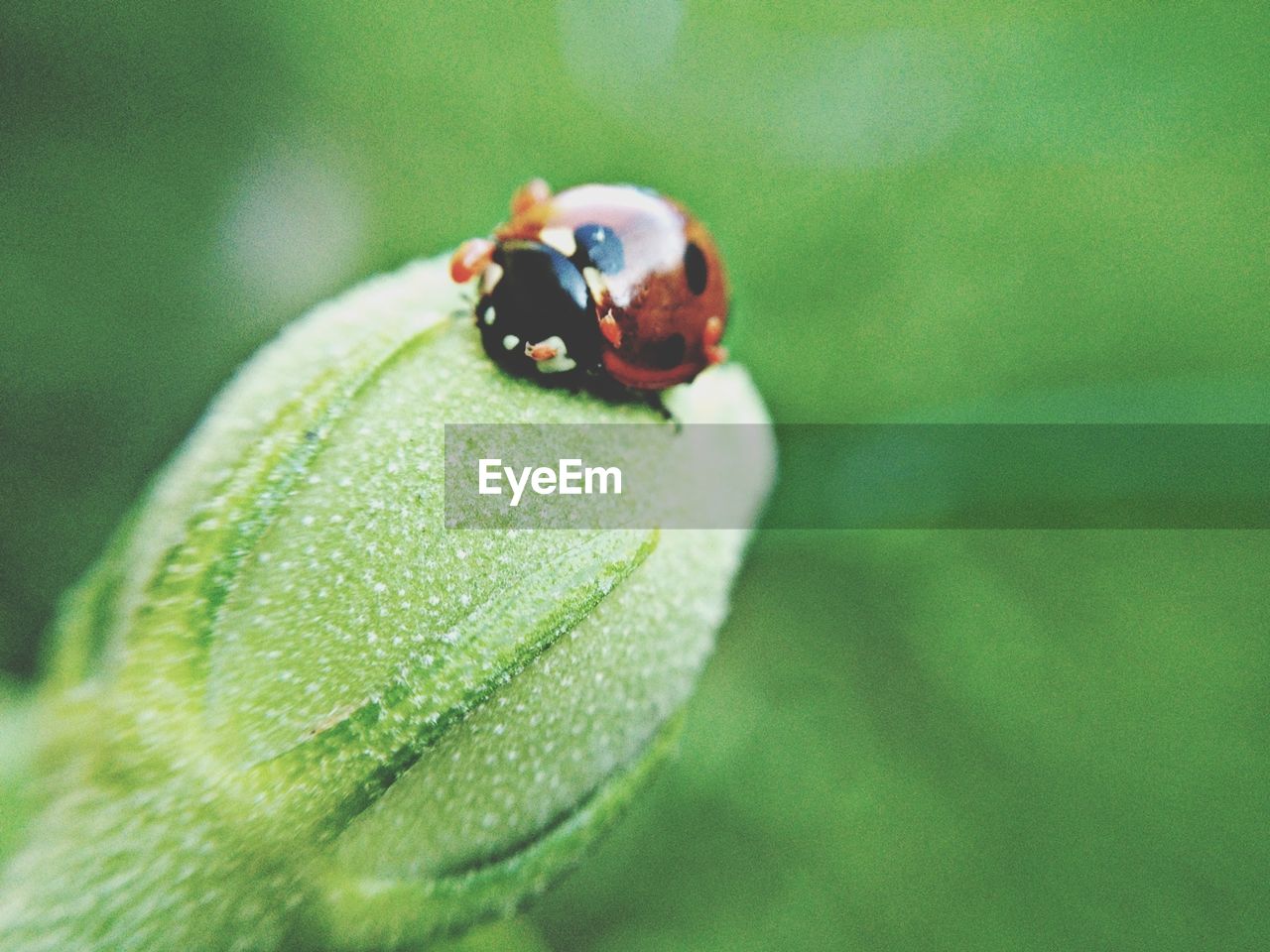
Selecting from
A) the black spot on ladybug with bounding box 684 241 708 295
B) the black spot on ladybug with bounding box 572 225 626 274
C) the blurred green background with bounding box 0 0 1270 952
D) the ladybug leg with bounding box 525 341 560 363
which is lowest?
the blurred green background with bounding box 0 0 1270 952

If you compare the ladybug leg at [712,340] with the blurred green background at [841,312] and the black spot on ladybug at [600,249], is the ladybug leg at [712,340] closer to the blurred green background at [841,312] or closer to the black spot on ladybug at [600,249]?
the black spot on ladybug at [600,249]

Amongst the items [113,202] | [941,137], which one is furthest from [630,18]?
[113,202]

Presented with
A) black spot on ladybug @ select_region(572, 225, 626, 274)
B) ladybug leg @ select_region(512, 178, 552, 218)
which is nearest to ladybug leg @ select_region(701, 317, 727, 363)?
black spot on ladybug @ select_region(572, 225, 626, 274)

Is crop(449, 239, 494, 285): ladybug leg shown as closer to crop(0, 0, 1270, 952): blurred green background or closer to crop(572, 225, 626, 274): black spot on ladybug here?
crop(572, 225, 626, 274): black spot on ladybug

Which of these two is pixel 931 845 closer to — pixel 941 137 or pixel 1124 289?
pixel 1124 289

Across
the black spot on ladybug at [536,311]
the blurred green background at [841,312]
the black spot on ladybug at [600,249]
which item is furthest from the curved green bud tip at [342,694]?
the blurred green background at [841,312]

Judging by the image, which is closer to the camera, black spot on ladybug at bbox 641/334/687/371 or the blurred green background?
black spot on ladybug at bbox 641/334/687/371

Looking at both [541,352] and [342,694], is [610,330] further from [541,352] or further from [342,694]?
[342,694]
